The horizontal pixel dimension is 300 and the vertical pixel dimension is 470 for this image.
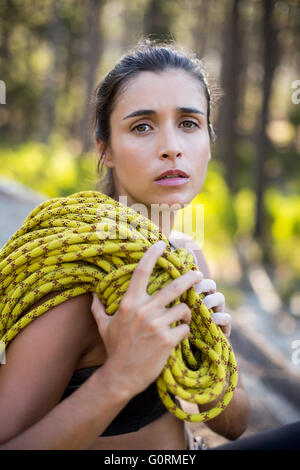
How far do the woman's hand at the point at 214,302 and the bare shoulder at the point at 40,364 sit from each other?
1.20 feet

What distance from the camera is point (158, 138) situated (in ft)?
5.54

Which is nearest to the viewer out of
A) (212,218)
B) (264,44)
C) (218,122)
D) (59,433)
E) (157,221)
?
(59,433)

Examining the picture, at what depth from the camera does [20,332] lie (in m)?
1.19

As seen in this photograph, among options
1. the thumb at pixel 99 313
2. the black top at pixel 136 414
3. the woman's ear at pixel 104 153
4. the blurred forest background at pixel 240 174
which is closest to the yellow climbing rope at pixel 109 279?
the thumb at pixel 99 313

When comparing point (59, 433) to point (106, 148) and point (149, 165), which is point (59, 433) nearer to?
point (149, 165)

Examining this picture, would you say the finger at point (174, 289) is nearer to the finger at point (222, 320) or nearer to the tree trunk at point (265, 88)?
the finger at point (222, 320)

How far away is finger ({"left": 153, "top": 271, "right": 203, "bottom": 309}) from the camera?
1.15 meters

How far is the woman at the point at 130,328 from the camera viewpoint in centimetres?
110

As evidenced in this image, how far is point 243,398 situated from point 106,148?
1.15 m

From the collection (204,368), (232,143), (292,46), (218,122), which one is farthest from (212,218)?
(292,46)

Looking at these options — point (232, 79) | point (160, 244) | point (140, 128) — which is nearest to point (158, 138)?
point (140, 128)

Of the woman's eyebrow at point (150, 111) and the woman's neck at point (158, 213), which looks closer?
the woman's eyebrow at point (150, 111)

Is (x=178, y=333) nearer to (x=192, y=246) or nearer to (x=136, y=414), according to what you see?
(x=136, y=414)

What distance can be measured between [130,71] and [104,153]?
349mm
